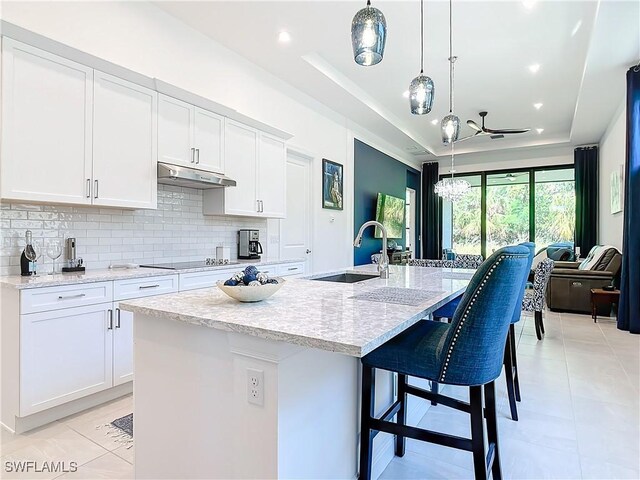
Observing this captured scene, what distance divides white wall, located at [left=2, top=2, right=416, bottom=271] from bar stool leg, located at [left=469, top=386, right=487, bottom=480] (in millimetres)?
3279

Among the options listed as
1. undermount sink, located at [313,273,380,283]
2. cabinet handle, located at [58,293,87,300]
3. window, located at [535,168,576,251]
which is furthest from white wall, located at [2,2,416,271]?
window, located at [535,168,576,251]

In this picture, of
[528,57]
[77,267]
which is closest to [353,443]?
[77,267]

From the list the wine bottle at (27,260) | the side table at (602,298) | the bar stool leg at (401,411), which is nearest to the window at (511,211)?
the side table at (602,298)

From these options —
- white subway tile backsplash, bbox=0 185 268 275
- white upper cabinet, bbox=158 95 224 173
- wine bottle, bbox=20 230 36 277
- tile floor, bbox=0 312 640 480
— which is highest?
white upper cabinet, bbox=158 95 224 173

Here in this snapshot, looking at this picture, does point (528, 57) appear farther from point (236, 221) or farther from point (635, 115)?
point (236, 221)

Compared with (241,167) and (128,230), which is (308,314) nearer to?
(128,230)

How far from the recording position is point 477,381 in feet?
4.60

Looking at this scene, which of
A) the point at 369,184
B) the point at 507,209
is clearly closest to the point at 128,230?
the point at 369,184

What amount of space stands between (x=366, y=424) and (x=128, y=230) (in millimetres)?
2603

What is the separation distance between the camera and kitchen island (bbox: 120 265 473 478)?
1.19 m

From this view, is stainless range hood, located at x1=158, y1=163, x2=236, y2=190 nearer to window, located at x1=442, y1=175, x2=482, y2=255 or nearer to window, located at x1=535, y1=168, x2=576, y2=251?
window, located at x1=442, y1=175, x2=482, y2=255

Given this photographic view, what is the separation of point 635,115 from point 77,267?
5.89m

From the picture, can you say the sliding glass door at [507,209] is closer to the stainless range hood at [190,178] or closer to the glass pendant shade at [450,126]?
the glass pendant shade at [450,126]

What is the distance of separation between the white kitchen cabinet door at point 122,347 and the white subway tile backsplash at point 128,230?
605mm
